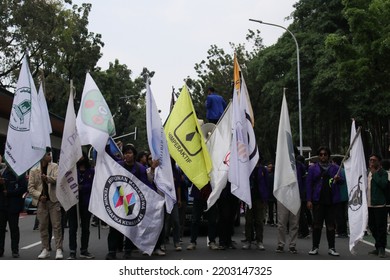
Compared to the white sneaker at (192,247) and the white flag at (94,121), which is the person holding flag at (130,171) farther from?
the white sneaker at (192,247)

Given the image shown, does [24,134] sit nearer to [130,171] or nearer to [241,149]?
[130,171]

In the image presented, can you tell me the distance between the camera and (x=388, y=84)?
82.7ft

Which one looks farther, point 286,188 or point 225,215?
point 225,215

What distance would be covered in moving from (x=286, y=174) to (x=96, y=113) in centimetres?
353

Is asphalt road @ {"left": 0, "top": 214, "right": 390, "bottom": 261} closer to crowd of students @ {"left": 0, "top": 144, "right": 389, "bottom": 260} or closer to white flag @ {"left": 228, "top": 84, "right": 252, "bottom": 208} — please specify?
crowd of students @ {"left": 0, "top": 144, "right": 389, "bottom": 260}

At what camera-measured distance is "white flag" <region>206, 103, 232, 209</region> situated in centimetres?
1170

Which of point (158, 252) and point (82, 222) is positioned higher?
point (82, 222)

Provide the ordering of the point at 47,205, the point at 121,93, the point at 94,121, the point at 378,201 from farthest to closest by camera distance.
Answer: the point at 121,93 → the point at 378,201 → the point at 94,121 → the point at 47,205

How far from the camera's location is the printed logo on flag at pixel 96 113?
35.4ft

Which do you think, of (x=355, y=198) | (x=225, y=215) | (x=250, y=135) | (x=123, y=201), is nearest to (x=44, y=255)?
(x=123, y=201)

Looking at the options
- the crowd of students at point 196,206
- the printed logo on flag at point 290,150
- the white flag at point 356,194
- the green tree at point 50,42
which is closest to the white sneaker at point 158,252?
the crowd of students at point 196,206

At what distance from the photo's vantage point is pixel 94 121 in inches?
426

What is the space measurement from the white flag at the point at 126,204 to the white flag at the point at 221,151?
1427 mm
